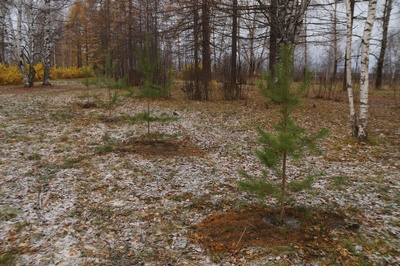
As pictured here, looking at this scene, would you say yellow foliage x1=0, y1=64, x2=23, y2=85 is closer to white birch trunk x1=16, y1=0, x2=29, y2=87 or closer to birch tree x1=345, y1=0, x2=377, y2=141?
white birch trunk x1=16, y1=0, x2=29, y2=87

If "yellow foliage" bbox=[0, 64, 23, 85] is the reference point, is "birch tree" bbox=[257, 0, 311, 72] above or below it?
above

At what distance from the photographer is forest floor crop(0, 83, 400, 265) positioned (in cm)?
299

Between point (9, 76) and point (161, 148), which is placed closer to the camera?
point (161, 148)

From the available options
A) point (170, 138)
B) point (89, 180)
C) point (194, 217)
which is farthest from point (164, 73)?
point (194, 217)

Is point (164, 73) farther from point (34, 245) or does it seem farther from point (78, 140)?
point (34, 245)

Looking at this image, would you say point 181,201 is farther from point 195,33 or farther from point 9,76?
point 9,76

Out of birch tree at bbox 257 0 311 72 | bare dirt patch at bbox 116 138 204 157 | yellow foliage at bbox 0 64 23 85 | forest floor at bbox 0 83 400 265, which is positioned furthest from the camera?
yellow foliage at bbox 0 64 23 85

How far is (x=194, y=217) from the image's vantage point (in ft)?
12.3

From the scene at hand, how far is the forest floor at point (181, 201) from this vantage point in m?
2.99

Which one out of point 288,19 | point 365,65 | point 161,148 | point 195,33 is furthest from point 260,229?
point 195,33

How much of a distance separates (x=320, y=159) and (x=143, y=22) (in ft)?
56.1

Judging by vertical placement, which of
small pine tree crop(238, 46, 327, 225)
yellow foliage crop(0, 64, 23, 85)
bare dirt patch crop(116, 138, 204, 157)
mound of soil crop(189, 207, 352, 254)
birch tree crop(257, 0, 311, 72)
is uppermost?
birch tree crop(257, 0, 311, 72)

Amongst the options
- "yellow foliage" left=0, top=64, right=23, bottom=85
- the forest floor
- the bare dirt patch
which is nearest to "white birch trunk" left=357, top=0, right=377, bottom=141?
the forest floor

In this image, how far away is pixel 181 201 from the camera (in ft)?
13.8
